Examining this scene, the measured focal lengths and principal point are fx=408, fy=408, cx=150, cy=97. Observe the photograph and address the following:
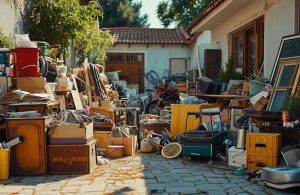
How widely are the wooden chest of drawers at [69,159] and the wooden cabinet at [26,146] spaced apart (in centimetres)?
20

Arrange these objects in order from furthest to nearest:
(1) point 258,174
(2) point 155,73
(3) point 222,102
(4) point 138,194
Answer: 1. (2) point 155,73
2. (3) point 222,102
3. (1) point 258,174
4. (4) point 138,194

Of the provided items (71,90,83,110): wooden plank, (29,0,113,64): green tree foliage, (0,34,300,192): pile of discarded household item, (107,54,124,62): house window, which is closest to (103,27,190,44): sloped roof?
(107,54,124,62): house window

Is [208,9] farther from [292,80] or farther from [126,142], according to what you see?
[126,142]

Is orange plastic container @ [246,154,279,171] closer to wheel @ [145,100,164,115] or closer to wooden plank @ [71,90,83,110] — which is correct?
wooden plank @ [71,90,83,110]

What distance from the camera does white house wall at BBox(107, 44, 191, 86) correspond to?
22.6 meters

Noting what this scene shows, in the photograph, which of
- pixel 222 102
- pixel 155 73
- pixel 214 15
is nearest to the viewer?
pixel 222 102

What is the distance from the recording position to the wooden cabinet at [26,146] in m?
6.24

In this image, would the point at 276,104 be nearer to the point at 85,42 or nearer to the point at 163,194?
the point at 163,194

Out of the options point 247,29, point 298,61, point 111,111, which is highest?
point 247,29

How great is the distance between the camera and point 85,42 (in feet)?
47.3

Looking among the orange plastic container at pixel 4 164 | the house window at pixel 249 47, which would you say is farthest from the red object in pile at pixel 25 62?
the house window at pixel 249 47

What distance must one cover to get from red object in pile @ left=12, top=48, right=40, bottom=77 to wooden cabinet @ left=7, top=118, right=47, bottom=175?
1.84 meters

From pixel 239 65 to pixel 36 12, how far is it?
5771 mm

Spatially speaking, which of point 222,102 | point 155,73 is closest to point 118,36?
point 155,73
